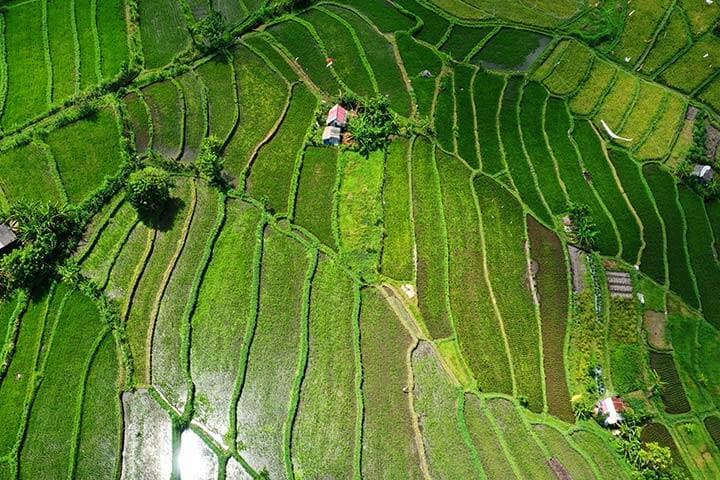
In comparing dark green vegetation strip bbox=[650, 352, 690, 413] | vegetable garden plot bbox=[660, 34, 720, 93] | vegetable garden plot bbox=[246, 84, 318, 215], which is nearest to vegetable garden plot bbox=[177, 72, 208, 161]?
vegetable garden plot bbox=[246, 84, 318, 215]

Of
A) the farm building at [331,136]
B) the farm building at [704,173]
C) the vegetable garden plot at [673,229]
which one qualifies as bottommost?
the vegetable garden plot at [673,229]

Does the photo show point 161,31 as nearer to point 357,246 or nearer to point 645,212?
point 357,246

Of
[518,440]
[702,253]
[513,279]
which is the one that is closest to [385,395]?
[518,440]

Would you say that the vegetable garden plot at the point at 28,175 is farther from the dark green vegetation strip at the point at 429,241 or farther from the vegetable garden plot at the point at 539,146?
the vegetable garden plot at the point at 539,146

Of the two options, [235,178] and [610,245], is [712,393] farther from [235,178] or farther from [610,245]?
[235,178]

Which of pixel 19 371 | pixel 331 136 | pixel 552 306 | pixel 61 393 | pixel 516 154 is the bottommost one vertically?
pixel 61 393

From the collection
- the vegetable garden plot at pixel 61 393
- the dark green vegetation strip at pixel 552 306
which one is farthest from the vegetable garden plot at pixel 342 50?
the vegetable garden plot at pixel 61 393
